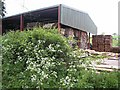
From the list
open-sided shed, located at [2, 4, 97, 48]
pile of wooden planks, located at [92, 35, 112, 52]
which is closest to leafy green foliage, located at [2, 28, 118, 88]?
open-sided shed, located at [2, 4, 97, 48]

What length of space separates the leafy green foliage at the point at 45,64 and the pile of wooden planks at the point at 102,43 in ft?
17.4

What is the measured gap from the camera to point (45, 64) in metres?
4.07

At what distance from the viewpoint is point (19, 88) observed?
3.79 m

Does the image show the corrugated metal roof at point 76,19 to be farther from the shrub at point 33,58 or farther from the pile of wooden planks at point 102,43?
the shrub at point 33,58

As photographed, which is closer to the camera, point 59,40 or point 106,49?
point 59,40

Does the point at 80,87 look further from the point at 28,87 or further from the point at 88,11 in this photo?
the point at 88,11

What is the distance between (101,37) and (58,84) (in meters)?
6.67

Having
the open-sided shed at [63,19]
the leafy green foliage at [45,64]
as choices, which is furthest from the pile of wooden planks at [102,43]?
the leafy green foliage at [45,64]

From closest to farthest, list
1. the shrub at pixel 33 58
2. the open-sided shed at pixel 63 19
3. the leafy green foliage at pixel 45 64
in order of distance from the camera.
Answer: the leafy green foliage at pixel 45 64 < the shrub at pixel 33 58 < the open-sided shed at pixel 63 19

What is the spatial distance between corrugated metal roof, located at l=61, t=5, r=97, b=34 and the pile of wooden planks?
2.31 ft

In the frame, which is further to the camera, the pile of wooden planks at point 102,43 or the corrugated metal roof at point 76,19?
the pile of wooden planks at point 102,43

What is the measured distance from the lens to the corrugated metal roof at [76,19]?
25.6ft

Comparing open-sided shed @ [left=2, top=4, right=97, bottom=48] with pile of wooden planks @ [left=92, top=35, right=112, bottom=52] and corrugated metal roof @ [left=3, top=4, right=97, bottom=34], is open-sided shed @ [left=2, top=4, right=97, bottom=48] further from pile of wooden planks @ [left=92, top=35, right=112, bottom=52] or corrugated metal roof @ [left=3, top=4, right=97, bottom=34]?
pile of wooden planks @ [left=92, top=35, right=112, bottom=52]

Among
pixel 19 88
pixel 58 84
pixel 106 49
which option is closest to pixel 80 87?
pixel 58 84
